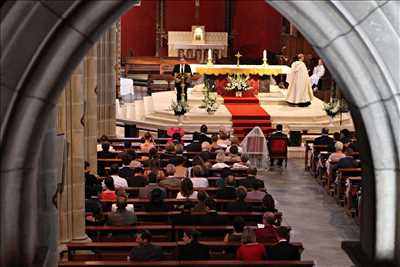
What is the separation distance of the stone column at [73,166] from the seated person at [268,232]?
2394 millimetres

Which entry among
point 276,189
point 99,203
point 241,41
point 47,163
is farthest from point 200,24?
point 47,163

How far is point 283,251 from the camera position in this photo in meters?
9.73

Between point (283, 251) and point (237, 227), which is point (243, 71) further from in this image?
point (283, 251)

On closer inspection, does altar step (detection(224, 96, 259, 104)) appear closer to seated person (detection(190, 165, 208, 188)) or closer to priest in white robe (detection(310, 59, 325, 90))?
priest in white robe (detection(310, 59, 325, 90))

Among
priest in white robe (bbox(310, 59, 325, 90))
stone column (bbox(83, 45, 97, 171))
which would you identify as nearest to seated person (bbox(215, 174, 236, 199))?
stone column (bbox(83, 45, 97, 171))

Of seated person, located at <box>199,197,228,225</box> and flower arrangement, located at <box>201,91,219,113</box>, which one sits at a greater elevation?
flower arrangement, located at <box>201,91,219,113</box>

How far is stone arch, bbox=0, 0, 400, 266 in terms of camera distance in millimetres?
4418

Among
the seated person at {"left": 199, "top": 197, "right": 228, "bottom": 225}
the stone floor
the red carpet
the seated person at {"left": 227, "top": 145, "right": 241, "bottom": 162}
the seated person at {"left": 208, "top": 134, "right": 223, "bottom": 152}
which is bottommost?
the stone floor

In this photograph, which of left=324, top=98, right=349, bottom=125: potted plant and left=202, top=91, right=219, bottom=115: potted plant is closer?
left=324, top=98, right=349, bottom=125: potted plant

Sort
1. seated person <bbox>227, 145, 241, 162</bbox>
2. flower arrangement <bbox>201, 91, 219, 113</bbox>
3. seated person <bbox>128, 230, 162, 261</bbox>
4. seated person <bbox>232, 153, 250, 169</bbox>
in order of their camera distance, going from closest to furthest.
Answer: seated person <bbox>128, 230, 162, 261</bbox> → seated person <bbox>232, 153, 250, 169</bbox> → seated person <bbox>227, 145, 241, 162</bbox> → flower arrangement <bbox>201, 91, 219, 113</bbox>

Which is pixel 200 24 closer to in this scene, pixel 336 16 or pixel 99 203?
pixel 99 203

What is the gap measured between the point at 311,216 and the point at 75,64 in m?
11.3

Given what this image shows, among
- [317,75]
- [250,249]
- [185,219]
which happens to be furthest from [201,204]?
[317,75]

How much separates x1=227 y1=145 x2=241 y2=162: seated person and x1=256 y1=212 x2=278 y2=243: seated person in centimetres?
547
